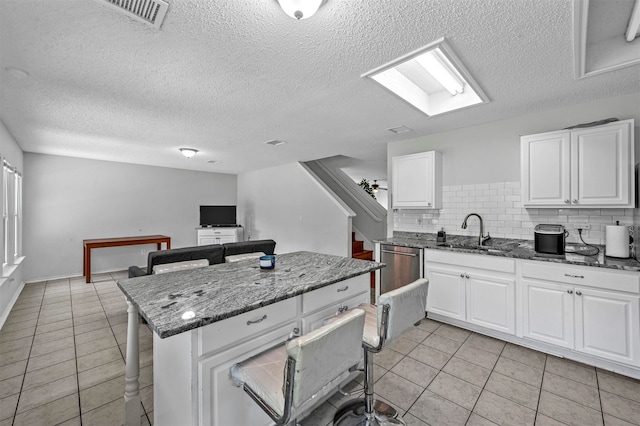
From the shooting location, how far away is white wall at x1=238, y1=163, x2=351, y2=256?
5484mm

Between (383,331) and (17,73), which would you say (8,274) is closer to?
(17,73)

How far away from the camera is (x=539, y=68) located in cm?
209

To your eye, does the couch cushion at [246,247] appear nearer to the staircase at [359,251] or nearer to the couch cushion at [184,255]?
the couch cushion at [184,255]

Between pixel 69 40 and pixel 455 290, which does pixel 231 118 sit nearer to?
pixel 69 40

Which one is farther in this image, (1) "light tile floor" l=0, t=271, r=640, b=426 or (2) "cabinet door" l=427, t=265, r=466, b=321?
(2) "cabinet door" l=427, t=265, r=466, b=321

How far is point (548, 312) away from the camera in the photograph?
2.45 meters

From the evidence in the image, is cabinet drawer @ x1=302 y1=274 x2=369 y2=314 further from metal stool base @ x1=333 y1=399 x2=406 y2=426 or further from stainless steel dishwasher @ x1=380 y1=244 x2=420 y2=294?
stainless steel dishwasher @ x1=380 y1=244 x2=420 y2=294

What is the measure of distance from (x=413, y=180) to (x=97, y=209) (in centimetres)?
632

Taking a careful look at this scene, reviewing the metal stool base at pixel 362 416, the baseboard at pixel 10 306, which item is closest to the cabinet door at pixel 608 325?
the metal stool base at pixel 362 416

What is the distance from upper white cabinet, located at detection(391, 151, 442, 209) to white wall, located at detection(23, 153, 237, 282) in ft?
18.1

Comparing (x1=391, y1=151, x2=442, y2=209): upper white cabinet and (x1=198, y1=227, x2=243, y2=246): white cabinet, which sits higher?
(x1=391, y1=151, x2=442, y2=209): upper white cabinet

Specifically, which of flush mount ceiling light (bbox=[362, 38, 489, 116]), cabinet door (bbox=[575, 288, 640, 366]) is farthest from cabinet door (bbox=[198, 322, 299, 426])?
cabinet door (bbox=[575, 288, 640, 366])

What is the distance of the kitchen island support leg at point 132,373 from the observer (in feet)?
5.08

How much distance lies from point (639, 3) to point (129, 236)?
783 cm
